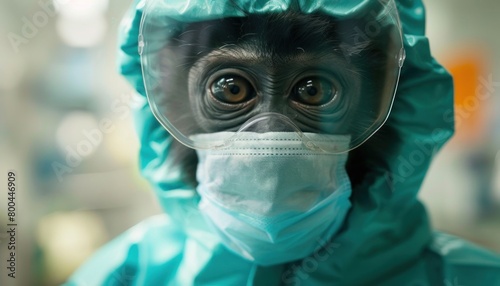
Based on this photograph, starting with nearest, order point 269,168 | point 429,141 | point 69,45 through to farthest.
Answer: point 269,168 < point 429,141 < point 69,45

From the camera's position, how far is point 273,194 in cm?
68

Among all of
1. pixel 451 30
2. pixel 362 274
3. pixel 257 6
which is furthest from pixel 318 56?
pixel 451 30

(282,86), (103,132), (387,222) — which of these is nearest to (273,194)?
(282,86)

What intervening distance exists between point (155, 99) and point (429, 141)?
43 cm

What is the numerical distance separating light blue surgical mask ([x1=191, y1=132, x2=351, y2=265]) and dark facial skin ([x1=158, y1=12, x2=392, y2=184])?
4 centimetres

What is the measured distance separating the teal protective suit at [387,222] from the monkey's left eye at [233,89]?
16 cm

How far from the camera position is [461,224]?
4.21ft

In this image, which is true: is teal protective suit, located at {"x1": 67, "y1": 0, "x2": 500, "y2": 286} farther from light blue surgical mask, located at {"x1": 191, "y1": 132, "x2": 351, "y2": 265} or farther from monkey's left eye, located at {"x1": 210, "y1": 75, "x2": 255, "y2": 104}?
monkey's left eye, located at {"x1": 210, "y1": 75, "x2": 255, "y2": 104}

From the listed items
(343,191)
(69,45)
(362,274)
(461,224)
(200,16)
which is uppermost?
(200,16)

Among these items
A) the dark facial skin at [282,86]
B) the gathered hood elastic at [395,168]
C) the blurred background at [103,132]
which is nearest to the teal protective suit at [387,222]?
the gathered hood elastic at [395,168]

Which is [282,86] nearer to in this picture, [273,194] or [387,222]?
[273,194]

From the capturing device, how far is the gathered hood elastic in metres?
0.80

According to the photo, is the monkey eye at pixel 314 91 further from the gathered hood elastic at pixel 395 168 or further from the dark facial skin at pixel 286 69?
the gathered hood elastic at pixel 395 168

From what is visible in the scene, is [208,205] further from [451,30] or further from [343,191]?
[451,30]
